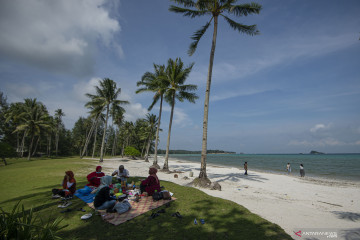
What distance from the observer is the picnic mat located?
200 inches

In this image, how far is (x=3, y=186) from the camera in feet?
29.4

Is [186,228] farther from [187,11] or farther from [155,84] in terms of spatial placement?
[155,84]

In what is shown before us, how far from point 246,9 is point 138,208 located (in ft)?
44.5

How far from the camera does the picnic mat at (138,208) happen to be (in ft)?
16.7

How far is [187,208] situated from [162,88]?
49.1 ft

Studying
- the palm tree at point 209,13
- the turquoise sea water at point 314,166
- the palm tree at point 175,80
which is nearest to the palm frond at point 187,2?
the palm tree at point 209,13

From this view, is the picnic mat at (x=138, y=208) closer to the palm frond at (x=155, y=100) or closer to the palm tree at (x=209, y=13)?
the palm tree at (x=209, y=13)

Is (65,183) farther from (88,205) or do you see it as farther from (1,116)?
(1,116)

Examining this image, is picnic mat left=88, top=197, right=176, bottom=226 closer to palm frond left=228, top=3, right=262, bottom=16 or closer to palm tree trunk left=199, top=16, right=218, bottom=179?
palm tree trunk left=199, top=16, right=218, bottom=179

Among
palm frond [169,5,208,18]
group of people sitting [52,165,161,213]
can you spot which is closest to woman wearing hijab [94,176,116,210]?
group of people sitting [52,165,161,213]

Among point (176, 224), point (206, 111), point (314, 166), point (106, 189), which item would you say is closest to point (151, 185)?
point (106, 189)

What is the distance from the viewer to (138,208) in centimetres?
596

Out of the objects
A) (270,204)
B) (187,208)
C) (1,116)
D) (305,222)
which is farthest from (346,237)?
(1,116)

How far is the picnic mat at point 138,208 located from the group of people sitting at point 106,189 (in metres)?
0.18
